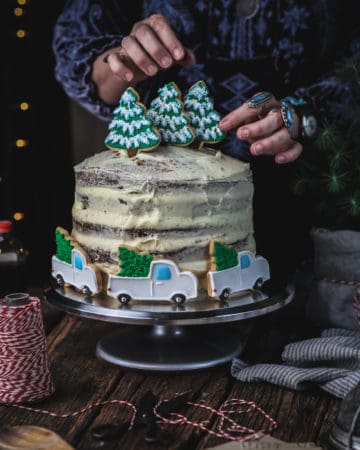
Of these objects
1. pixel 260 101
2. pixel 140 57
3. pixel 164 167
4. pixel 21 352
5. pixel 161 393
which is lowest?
pixel 161 393

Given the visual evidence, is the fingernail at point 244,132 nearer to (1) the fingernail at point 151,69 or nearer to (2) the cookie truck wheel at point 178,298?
(1) the fingernail at point 151,69

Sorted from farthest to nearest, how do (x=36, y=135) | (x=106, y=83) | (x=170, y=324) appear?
(x=36, y=135), (x=106, y=83), (x=170, y=324)

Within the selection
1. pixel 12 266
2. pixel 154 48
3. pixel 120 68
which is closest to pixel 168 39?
pixel 154 48

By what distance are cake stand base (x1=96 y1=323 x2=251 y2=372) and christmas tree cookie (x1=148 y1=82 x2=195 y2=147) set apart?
0.44 metres

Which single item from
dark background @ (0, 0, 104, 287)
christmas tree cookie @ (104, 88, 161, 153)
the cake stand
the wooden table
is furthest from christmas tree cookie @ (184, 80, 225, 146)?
dark background @ (0, 0, 104, 287)

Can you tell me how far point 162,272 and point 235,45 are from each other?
2.95 ft

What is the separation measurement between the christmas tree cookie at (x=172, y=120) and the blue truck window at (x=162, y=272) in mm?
310

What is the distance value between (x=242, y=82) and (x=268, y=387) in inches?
39.7

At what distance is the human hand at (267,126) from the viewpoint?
176 cm

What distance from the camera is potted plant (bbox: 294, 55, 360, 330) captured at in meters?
1.91

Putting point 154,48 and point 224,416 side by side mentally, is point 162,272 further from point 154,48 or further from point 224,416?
point 154,48

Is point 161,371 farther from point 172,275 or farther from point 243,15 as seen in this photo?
point 243,15

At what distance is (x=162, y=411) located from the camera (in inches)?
57.1

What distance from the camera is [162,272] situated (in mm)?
1618
